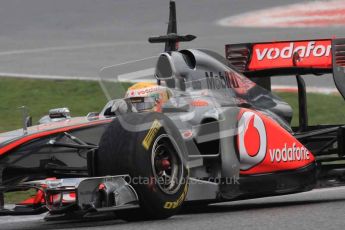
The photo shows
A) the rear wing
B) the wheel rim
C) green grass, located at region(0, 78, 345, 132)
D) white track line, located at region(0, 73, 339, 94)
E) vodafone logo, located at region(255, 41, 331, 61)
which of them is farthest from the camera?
white track line, located at region(0, 73, 339, 94)

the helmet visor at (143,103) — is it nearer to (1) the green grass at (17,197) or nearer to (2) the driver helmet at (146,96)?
(2) the driver helmet at (146,96)

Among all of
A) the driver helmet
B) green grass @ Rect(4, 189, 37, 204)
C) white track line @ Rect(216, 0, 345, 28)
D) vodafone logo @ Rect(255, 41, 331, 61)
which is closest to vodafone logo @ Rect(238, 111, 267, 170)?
→ the driver helmet

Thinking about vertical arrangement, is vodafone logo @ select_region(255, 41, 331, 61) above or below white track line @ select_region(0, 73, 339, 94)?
below

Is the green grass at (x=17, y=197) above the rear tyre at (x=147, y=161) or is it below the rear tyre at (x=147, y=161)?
below

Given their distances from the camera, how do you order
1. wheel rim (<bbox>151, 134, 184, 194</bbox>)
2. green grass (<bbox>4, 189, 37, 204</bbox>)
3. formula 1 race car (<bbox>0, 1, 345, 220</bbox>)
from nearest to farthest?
formula 1 race car (<bbox>0, 1, 345, 220</bbox>)
wheel rim (<bbox>151, 134, 184, 194</bbox>)
green grass (<bbox>4, 189, 37, 204</bbox>)

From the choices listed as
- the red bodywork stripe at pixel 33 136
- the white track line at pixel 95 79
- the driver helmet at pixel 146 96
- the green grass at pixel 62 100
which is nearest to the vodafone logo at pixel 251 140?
the driver helmet at pixel 146 96

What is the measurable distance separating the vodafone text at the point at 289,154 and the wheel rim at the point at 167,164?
1126 mm

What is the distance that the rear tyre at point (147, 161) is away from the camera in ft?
22.6

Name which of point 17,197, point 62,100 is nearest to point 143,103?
point 17,197

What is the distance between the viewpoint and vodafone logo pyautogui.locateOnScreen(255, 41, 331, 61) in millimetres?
9281

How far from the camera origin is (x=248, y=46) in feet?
31.8

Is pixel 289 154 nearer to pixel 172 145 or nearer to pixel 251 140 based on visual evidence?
pixel 251 140

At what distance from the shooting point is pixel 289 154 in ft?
27.0

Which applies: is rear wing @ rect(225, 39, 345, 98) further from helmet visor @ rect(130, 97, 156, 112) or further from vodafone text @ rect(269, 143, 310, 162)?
helmet visor @ rect(130, 97, 156, 112)
